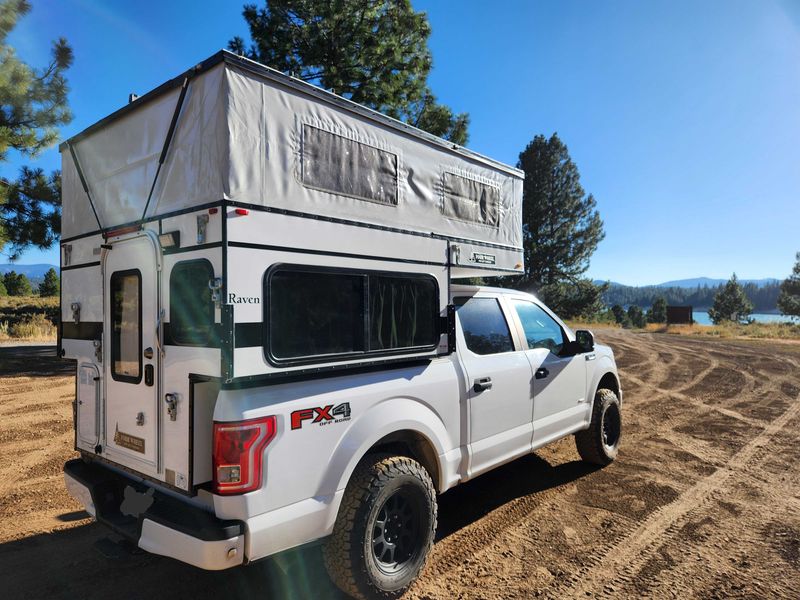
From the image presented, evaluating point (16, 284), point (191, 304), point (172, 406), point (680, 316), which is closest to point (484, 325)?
point (191, 304)

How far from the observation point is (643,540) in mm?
3812

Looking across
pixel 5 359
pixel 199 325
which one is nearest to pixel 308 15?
pixel 5 359

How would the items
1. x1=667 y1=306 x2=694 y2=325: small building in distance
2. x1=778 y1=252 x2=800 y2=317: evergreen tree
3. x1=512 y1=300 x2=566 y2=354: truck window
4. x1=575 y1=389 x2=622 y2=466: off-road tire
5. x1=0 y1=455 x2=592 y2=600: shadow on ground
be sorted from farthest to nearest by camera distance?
x1=778 y1=252 x2=800 y2=317: evergreen tree
x1=667 y1=306 x2=694 y2=325: small building in distance
x1=575 y1=389 x2=622 y2=466: off-road tire
x1=512 y1=300 x2=566 y2=354: truck window
x1=0 y1=455 x2=592 y2=600: shadow on ground

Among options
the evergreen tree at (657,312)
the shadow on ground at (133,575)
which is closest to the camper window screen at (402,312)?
the shadow on ground at (133,575)

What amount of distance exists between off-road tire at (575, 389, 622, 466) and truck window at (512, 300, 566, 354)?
0.92 meters

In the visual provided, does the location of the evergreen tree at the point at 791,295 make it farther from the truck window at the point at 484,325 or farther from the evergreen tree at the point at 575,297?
the truck window at the point at 484,325

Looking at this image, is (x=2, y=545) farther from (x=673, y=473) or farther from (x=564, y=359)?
(x=673, y=473)

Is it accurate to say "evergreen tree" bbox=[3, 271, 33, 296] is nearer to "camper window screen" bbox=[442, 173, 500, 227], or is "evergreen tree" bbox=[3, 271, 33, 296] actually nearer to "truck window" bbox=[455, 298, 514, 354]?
"camper window screen" bbox=[442, 173, 500, 227]

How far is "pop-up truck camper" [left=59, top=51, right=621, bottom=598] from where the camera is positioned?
2.55 m

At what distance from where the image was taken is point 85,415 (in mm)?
3578

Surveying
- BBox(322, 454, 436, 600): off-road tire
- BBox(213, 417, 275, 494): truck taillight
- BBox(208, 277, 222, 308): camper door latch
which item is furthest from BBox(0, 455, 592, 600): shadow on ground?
BBox(208, 277, 222, 308): camper door latch

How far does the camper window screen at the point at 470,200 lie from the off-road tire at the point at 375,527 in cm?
198

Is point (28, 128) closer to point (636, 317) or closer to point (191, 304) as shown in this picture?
point (191, 304)

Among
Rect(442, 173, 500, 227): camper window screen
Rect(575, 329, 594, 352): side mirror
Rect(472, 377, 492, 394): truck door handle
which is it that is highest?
Rect(442, 173, 500, 227): camper window screen
